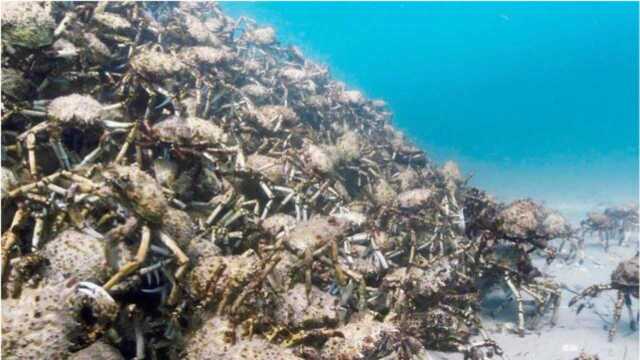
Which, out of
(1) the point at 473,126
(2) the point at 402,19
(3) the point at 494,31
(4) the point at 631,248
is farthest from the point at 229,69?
(3) the point at 494,31

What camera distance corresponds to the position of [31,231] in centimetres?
604

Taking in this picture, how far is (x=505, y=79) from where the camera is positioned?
157500 mm

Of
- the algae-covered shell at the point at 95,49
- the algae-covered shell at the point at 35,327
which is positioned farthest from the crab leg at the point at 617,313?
the algae-covered shell at the point at 95,49

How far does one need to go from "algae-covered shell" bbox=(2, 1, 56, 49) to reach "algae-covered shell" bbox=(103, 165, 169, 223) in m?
2.77

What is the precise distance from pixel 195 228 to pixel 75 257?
7.21 ft

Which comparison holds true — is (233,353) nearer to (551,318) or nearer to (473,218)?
(473,218)

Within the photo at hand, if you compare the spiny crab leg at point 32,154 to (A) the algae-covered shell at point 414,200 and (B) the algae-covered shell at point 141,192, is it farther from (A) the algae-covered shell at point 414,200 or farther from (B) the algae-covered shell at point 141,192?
(A) the algae-covered shell at point 414,200

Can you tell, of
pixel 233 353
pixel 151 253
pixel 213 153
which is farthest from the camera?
pixel 213 153

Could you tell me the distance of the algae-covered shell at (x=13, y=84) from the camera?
717 cm

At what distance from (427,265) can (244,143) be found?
4400 mm

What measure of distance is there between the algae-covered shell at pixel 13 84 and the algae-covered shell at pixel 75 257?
276 cm

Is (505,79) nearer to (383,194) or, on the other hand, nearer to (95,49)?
(383,194)

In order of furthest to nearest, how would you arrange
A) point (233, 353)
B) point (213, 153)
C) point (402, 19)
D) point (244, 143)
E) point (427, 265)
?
point (402, 19) → point (244, 143) → point (427, 265) → point (213, 153) → point (233, 353)

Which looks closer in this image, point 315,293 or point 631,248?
point 315,293
